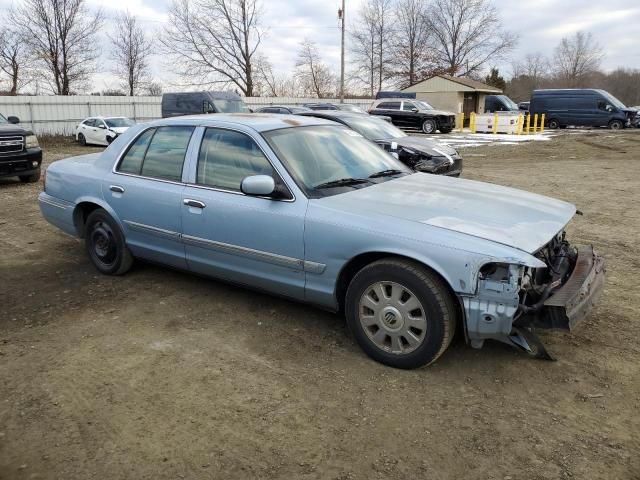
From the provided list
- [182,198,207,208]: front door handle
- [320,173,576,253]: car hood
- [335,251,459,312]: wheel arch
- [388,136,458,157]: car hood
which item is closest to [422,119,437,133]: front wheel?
[388,136,458,157]: car hood

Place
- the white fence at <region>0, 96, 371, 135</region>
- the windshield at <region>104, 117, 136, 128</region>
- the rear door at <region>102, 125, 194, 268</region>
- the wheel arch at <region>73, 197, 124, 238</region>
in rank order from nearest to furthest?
the rear door at <region>102, 125, 194, 268</region>, the wheel arch at <region>73, 197, 124, 238</region>, the windshield at <region>104, 117, 136, 128</region>, the white fence at <region>0, 96, 371, 135</region>

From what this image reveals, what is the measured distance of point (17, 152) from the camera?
10.2 m

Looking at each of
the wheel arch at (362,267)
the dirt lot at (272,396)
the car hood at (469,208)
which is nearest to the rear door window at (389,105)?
the dirt lot at (272,396)

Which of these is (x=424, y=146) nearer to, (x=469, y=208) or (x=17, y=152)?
(x=469, y=208)

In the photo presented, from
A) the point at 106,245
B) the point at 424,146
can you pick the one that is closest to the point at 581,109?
the point at 424,146

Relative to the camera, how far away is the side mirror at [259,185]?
3.61m

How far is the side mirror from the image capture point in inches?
142

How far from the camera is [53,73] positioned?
3441cm

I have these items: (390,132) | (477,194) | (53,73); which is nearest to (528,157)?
(390,132)

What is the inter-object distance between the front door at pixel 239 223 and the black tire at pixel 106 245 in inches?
36.7

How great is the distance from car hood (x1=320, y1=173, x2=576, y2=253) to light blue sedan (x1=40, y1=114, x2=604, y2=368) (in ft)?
0.04

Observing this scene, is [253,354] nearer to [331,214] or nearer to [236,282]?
[236,282]

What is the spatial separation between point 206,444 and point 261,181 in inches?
67.2

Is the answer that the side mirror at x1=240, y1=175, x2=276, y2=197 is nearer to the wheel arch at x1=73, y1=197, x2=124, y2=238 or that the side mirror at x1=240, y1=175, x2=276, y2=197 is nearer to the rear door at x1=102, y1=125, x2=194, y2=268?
the rear door at x1=102, y1=125, x2=194, y2=268
